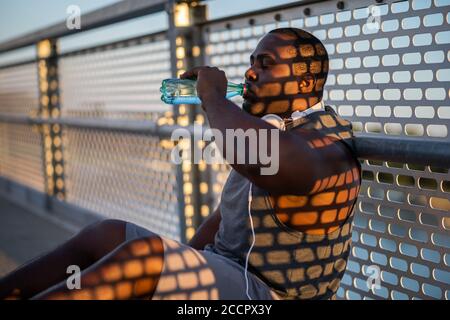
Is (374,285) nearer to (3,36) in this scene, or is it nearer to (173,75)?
(173,75)

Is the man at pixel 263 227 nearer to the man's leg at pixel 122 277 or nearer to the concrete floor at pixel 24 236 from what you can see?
the man's leg at pixel 122 277

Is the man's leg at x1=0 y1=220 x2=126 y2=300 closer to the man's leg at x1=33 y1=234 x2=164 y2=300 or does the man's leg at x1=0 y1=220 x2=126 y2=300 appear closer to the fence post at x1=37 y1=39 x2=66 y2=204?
the man's leg at x1=33 y1=234 x2=164 y2=300

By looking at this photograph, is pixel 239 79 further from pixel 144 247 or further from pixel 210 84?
pixel 144 247

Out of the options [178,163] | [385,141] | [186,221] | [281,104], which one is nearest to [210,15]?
[178,163]

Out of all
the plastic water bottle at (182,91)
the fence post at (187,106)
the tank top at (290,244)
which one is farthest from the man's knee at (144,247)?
the fence post at (187,106)

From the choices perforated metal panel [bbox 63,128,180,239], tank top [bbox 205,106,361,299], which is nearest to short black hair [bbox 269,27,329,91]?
tank top [bbox 205,106,361,299]

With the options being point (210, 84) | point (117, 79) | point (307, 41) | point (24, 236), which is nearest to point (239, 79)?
point (307, 41)

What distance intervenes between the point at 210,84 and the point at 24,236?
3799 millimetres

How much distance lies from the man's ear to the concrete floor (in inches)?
109

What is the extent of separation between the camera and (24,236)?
5.29 meters

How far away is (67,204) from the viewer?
557cm

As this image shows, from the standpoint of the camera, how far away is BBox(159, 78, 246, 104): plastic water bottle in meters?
2.43

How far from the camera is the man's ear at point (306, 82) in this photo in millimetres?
2090

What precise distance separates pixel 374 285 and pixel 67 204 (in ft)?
12.3
